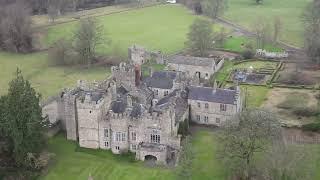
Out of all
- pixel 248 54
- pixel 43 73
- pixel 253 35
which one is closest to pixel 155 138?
pixel 43 73

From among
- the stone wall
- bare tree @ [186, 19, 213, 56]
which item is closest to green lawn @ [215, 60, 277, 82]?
bare tree @ [186, 19, 213, 56]

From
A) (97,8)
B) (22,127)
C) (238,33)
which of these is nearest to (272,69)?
(238,33)

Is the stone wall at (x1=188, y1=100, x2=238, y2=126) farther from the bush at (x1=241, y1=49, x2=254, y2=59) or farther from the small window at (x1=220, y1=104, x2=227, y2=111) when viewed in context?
the bush at (x1=241, y1=49, x2=254, y2=59)

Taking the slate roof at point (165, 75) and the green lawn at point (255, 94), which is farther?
the green lawn at point (255, 94)

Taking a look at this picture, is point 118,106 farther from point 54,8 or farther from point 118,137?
point 54,8

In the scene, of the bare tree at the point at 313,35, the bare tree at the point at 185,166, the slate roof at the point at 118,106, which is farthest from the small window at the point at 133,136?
the bare tree at the point at 313,35

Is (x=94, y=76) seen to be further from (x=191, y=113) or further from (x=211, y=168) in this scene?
(x=211, y=168)

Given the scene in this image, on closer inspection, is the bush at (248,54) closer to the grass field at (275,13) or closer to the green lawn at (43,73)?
the grass field at (275,13)
